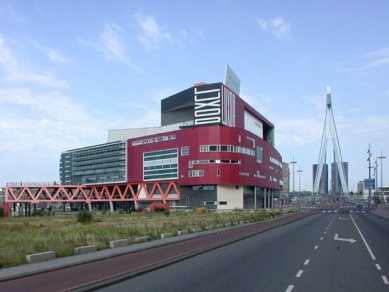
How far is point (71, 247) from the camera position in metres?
22.8

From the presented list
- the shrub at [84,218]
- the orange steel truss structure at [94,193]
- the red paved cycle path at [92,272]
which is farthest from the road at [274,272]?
the orange steel truss structure at [94,193]

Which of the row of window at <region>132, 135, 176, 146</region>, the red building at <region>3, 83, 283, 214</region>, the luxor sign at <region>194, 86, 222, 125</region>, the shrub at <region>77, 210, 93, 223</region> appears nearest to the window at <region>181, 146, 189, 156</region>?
the red building at <region>3, 83, 283, 214</region>

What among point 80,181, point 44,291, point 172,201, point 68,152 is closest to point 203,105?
point 172,201

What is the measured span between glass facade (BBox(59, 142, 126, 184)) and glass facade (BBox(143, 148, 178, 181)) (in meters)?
11.2

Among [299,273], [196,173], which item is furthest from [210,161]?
[299,273]

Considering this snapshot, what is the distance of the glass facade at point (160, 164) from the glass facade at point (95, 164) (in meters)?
11.2

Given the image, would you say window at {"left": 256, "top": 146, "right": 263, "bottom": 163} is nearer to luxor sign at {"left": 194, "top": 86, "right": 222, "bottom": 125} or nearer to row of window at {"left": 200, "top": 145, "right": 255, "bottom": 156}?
row of window at {"left": 200, "top": 145, "right": 255, "bottom": 156}

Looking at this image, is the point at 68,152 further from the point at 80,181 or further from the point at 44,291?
the point at 44,291

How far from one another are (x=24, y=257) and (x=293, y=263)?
9945mm

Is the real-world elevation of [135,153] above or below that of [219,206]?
above

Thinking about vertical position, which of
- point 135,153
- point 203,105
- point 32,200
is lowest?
point 32,200

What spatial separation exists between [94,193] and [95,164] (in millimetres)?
8772

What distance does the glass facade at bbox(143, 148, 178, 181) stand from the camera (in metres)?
121

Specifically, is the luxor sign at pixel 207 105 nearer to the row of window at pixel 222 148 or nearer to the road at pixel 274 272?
the row of window at pixel 222 148
